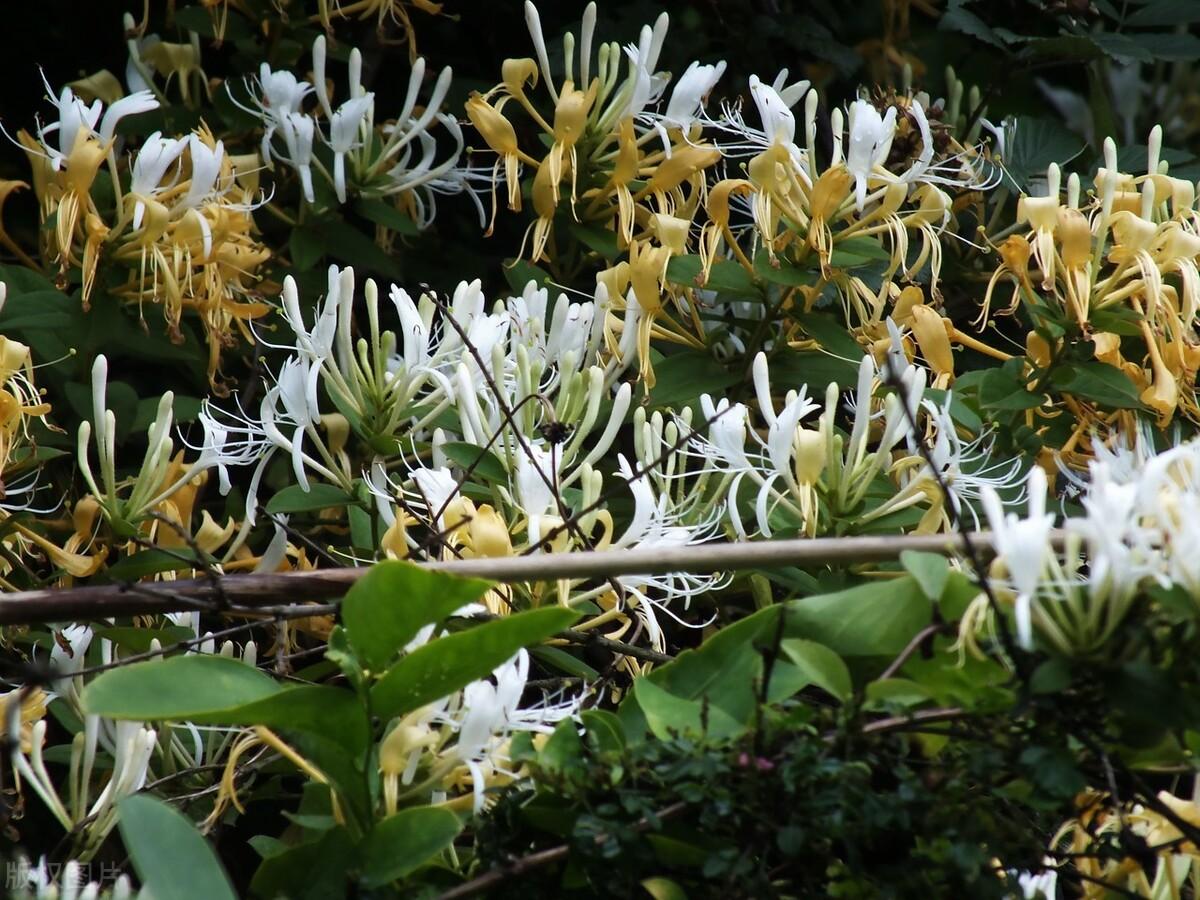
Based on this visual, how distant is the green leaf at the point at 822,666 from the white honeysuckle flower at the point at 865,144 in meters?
0.51

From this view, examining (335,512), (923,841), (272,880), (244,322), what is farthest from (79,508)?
(923,841)

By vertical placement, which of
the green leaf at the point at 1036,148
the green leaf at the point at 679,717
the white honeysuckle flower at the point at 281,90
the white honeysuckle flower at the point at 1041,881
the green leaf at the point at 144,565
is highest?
the white honeysuckle flower at the point at 281,90

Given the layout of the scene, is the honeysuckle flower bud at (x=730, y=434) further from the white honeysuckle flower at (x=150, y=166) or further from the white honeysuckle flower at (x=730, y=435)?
the white honeysuckle flower at (x=150, y=166)

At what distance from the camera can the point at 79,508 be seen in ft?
3.53

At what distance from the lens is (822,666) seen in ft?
2.20

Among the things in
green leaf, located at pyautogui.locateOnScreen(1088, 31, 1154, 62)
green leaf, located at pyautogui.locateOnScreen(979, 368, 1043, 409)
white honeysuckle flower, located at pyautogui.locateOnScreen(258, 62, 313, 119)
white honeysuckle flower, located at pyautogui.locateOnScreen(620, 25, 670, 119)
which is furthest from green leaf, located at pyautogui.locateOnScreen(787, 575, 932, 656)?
green leaf, located at pyautogui.locateOnScreen(1088, 31, 1154, 62)

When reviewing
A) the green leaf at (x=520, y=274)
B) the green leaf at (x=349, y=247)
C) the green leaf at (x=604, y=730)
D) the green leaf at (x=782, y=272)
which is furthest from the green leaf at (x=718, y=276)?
the green leaf at (x=604, y=730)

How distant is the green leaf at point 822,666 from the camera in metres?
0.66

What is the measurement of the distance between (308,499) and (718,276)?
38cm

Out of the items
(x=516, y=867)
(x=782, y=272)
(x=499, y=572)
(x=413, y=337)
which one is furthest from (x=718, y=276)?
(x=516, y=867)

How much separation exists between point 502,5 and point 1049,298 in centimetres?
96

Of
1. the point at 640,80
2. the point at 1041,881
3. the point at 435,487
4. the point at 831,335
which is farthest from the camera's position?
the point at 640,80

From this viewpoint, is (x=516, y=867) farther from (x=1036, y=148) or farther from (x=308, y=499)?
(x=1036, y=148)

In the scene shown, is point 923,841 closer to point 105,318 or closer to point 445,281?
point 105,318
